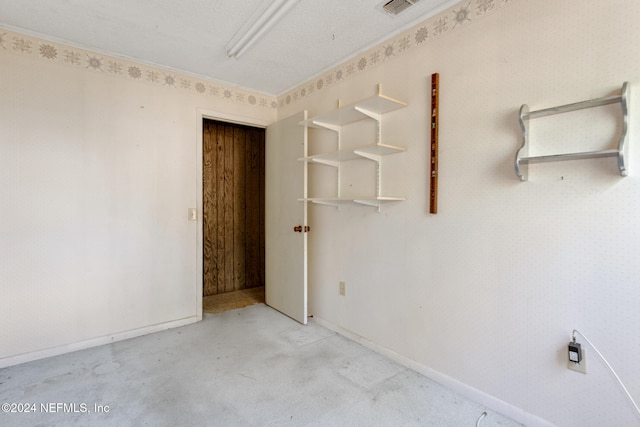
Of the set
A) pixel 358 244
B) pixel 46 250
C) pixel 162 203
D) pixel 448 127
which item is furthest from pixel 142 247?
pixel 448 127

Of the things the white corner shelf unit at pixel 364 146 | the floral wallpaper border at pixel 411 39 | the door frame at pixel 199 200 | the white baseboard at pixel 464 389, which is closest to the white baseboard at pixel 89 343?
the door frame at pixel 199 200

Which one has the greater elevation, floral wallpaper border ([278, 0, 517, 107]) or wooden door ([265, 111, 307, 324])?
floral wallpaper border ([278, 0, 517, 107])

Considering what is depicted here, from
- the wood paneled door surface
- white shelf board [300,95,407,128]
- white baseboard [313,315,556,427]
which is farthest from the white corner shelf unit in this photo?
the wood paneled door surface

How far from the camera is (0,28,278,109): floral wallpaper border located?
88.3 inches

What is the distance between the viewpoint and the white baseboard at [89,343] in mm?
2254

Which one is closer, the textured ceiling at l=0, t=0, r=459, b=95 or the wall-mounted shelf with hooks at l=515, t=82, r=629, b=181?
the wall-mounted shelf with hooks at l=515, t=82, r=629, b=181

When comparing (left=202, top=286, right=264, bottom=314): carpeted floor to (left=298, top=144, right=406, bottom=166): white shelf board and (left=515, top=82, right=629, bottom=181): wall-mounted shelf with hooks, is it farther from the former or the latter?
(left=515, top=82, right=629, bottom=181): wall-mounted shelf with hooks

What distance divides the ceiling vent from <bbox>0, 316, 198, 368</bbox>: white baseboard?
10.0 ft

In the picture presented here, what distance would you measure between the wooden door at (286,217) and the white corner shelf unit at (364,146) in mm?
316

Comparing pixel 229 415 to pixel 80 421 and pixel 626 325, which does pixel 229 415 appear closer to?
pixel 80 421

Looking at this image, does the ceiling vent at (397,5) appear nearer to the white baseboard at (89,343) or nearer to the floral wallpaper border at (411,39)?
the floral wallpaper border at (411,39)

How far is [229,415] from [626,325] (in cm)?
198

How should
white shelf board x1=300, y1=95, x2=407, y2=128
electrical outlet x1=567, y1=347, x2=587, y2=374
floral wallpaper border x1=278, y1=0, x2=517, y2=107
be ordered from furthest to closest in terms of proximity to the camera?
1. white shelf board x1=300, y1=95, x2=407, y2=128
2. floral wallpaper border x1=278, y1=0, x2=517, y2=107
3. electrical outlet x1=567, y1=347, x2=587, y2=374

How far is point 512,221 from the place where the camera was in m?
1.68
